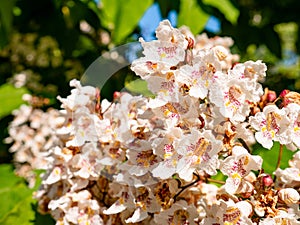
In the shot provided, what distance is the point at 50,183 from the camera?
1.24 meters

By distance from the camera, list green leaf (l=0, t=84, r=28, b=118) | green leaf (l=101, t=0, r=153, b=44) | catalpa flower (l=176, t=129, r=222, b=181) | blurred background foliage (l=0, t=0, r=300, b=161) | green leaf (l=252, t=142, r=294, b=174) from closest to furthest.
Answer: catalpa flower (l=176, t=129, r=222, b=181), green leaf (l=252, t=142, r=294, b=174), green leaf (l=101, t=0, r=153, b=44), blurred background foliage (l=0, t=0, r=300, b=161), green leaf (l=0, t=84, r=28, b=118)

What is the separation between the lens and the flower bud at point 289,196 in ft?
3.13

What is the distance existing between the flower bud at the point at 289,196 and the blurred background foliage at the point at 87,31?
786mm

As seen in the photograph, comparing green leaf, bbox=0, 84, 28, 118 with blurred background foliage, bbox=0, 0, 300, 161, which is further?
green leaf, bbox=0, 84, 28, 118

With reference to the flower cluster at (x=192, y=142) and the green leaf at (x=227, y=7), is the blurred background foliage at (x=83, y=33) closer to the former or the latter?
the green leaf at (x=227, y=7)

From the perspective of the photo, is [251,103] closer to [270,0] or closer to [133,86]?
[133,86]

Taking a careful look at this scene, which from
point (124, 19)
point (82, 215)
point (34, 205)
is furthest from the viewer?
point (124, 19)

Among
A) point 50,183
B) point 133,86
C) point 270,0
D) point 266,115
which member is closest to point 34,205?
point 50,183

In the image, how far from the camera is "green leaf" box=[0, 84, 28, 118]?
6.70ft

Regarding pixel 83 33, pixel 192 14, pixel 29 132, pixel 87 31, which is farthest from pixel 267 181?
pixel 87 31

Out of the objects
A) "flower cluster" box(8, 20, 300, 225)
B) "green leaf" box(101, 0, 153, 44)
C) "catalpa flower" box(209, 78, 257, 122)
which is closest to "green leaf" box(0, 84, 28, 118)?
"green leaf" box(101, 0, 153, 44)

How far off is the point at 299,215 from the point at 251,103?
0.22 metres

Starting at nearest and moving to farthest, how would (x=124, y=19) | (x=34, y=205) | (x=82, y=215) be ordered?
(x=82, y=215) → (x=34, y=205) → (x=124, y=19)

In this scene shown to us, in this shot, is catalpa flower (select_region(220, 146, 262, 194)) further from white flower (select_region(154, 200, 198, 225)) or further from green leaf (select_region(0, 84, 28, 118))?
green leaf (select_region(0, 84, 28, 118))
